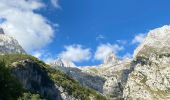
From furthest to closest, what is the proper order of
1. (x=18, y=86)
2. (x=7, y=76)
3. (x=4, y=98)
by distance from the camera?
(x=18, y=86)
(x=7, y=76)
(x=4, y=98)

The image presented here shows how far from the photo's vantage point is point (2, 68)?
124m

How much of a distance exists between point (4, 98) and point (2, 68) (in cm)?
1348

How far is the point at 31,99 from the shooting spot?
4919 inches

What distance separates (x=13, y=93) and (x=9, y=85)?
5176 millimetres

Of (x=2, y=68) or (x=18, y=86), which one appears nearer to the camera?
(x=2, y=68)

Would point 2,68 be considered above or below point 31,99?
above

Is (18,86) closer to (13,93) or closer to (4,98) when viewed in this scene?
(13,93)

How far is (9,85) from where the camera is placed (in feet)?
389

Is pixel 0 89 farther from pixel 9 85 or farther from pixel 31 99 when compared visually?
pixel 31 99

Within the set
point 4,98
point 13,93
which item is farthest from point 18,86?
point 4,98

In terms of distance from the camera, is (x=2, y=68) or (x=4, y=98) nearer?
(x=4, y=98)

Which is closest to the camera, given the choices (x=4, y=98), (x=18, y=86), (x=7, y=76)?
(x=4, y=98)

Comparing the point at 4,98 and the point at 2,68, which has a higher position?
the point at 2,68

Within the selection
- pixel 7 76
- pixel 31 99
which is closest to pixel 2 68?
pixel 7 76
